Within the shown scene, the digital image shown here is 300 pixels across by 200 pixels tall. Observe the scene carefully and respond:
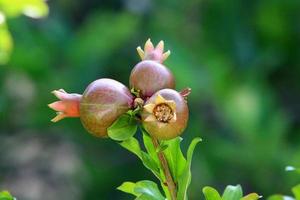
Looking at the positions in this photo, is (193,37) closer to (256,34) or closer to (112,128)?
(256,34)

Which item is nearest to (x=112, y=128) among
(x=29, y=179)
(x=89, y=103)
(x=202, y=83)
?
(x=89, y=103)

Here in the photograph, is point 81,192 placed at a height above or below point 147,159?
above

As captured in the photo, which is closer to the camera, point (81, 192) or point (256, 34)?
point (81, 192)

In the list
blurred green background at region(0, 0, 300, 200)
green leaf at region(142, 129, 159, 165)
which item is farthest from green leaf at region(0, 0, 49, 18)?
blurred green background at region(0, 0, 300, 200)

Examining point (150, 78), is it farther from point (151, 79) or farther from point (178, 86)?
point (178, 86)

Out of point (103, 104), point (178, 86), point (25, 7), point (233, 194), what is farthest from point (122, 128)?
point (178, 86)

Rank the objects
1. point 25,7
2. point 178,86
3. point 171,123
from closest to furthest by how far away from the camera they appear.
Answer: point 171,123 → point 25,7 → point 178,86
